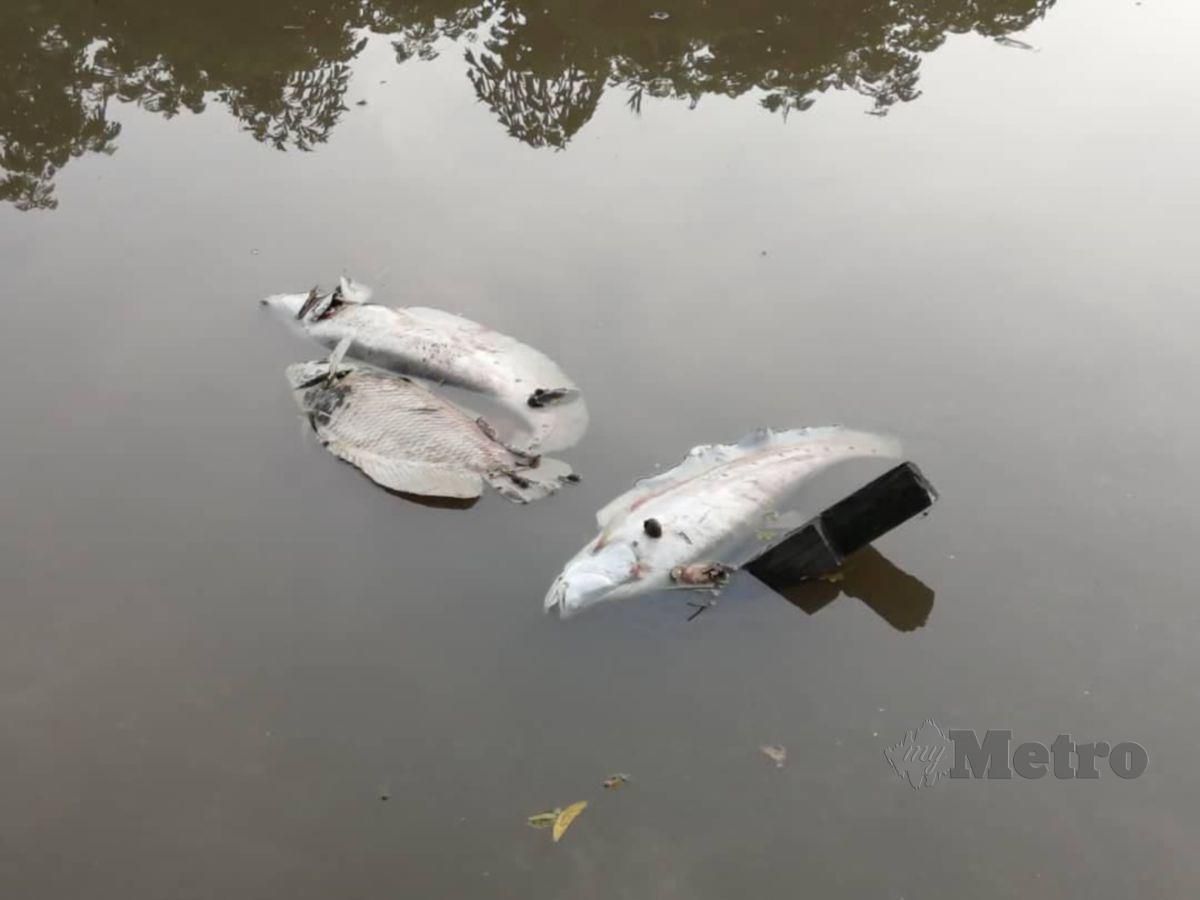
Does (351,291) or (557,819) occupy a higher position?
(351,291)

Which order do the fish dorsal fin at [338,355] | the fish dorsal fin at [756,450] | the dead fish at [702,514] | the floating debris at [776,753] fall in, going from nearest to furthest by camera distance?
the floating debris at [776,753]
the dead fish at [702,514]
the fish dorsal fin at [756,450]
the fish dorsal fin at [338,355]

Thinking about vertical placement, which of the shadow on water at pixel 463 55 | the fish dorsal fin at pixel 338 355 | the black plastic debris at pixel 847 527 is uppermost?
the shadow on water at pixel 463 55

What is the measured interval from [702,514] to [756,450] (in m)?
0.52

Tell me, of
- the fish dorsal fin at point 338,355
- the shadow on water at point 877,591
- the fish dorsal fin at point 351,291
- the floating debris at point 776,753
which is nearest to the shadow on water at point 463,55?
the fish dorsal fin at point 351,291

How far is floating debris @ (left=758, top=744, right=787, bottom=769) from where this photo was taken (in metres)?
3.34

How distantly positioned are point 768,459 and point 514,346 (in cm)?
150

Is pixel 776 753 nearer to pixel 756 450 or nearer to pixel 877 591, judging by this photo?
pixel 877 591

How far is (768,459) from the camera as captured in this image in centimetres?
432

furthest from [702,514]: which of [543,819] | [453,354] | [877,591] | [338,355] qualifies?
[338,355]

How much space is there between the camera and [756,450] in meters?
4.39

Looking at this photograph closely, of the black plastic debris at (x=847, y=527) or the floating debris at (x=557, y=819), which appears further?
the black plastic debris at (x=847, y=527)

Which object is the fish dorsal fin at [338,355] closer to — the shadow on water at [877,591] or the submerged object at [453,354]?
the submerged object at [453,354]

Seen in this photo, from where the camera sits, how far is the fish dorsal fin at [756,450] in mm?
4238

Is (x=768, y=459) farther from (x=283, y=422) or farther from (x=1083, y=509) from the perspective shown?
(x=283, y=422)
